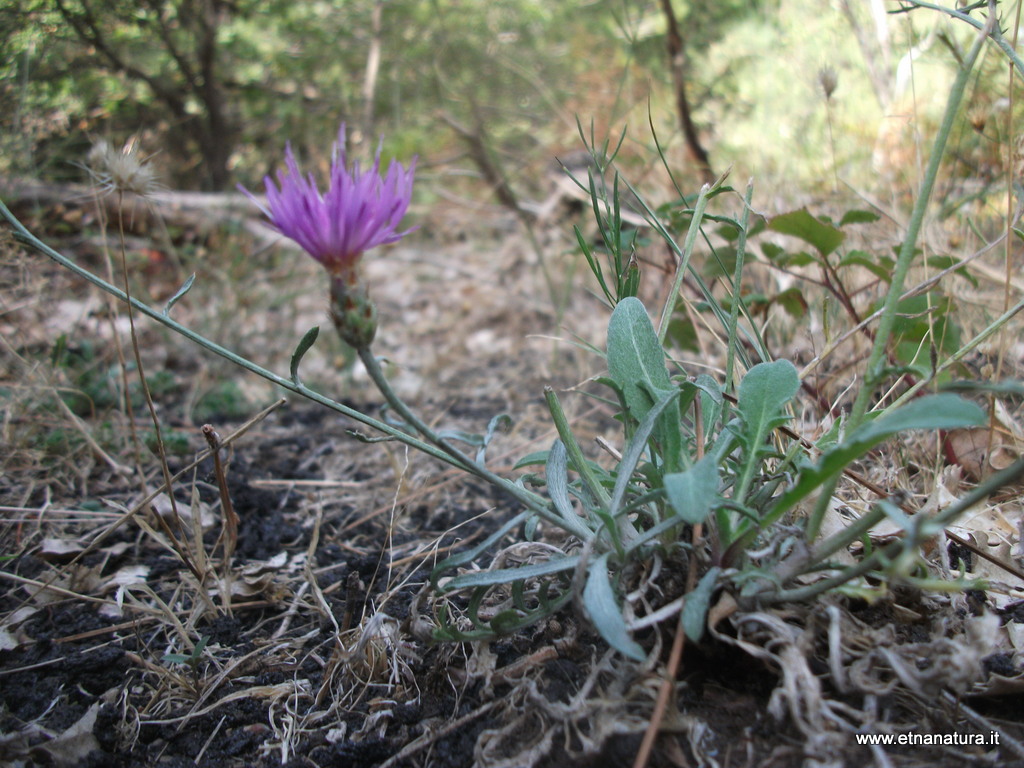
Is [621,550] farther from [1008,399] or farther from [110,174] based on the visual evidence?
[1008,399]

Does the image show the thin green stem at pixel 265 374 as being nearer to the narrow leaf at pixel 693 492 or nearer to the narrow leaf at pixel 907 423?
the narrow leaf at pixel 693 492

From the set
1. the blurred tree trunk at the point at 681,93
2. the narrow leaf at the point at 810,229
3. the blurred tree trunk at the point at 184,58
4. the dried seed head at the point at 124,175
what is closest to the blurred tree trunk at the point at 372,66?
the blurred tree trunk at the point at 184,58

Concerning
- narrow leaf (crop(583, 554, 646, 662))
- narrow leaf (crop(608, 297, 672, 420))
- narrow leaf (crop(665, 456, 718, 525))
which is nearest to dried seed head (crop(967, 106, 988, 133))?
narrow leaf (crop(608, 297, 672, 420))

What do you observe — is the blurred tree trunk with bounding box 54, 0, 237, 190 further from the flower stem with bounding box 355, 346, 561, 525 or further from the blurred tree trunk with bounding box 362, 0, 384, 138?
the flower stem with bounding box 355, 346, 561, 525

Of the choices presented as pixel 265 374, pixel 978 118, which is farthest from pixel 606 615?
pixel 978 118

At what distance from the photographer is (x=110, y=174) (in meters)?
1.44

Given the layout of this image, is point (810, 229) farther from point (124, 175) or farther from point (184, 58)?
point (184, 58)

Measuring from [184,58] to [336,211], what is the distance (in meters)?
4.04

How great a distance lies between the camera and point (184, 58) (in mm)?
4129

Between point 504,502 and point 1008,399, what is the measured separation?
143cm

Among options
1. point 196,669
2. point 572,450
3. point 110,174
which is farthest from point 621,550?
point 110,174

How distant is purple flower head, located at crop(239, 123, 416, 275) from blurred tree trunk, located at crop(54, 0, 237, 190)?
305 cm

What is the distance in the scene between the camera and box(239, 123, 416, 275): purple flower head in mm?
912

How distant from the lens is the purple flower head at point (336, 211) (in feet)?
2.99
